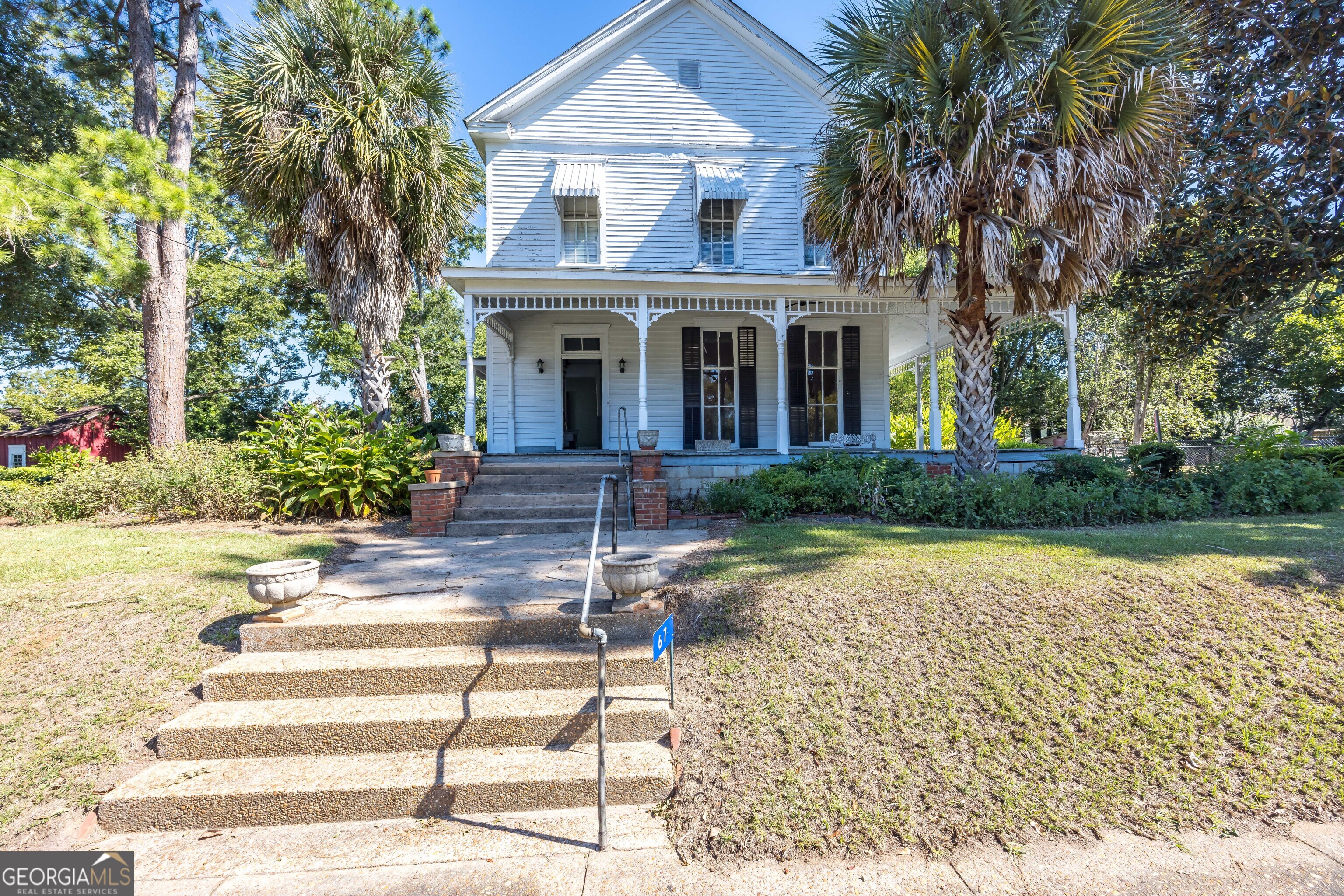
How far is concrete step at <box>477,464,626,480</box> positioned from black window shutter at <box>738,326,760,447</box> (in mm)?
4313

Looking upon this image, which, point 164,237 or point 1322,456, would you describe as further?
point 1322,456

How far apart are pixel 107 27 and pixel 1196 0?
21.1m

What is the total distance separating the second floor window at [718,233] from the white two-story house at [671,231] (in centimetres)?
3

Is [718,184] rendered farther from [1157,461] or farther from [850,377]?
[1157,461]

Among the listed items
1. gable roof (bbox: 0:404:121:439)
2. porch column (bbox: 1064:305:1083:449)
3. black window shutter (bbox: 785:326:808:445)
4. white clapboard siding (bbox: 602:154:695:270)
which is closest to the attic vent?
white clapboard siding (bbox: 602:154:695:270)

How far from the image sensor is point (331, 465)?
27.1 feet

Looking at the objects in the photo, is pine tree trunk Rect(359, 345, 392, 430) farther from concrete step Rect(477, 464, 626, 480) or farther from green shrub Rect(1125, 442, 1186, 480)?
green shrub Rect(1125, 442, 1186, 480)

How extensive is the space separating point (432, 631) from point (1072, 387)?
38.4ft

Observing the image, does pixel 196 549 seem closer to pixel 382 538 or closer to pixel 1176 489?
pixel 382 538

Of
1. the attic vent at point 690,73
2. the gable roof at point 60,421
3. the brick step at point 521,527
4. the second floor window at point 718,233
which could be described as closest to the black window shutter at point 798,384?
the second floor window at point 718,233

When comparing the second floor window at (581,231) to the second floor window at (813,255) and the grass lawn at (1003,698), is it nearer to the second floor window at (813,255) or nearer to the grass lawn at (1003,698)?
the second floor window at (813,255)

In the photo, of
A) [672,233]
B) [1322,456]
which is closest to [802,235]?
[672,233]

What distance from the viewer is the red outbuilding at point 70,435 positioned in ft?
50.7

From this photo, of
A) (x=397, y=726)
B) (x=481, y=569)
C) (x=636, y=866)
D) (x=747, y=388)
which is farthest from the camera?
(x=747, y=388)
